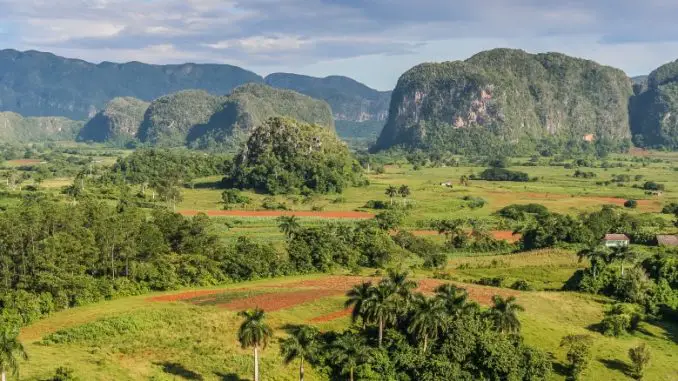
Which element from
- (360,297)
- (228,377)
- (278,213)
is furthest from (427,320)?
(278,213)

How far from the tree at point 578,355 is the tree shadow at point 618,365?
7.45 ft

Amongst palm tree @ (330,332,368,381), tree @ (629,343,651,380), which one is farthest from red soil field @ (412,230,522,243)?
palm tree @ (330,332,368,381)

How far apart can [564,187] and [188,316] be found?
412 feet

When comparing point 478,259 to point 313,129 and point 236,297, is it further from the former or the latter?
point 313,129

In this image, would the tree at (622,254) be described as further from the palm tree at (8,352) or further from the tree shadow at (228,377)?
the palm tree at (8,352)

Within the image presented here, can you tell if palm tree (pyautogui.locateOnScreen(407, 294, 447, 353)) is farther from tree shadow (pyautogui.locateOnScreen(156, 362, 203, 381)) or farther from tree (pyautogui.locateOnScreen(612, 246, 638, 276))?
tree (pyautogui.locateOnScreen(612, 246, 638, 276))

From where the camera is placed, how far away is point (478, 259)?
9231 centimetres

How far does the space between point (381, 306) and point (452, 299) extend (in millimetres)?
6241

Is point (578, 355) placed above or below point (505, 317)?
below

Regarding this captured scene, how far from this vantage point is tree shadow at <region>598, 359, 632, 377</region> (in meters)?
52.9

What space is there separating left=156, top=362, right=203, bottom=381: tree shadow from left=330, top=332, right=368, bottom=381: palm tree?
361 inches

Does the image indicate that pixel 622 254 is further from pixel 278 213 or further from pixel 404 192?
pixel 404 192

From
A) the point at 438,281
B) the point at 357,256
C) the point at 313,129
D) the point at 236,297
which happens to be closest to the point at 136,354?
the point at 236,297

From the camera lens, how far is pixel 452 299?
5297 centimetres
